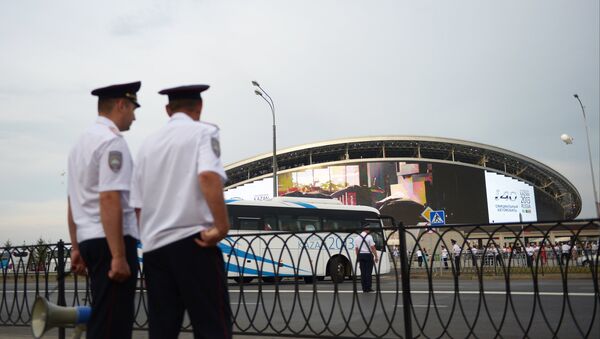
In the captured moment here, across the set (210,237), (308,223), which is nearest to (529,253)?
(210,237)

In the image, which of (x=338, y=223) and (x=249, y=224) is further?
(x=338, y=223)

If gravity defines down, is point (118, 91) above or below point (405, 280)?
above

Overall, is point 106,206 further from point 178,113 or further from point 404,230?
point 404,230

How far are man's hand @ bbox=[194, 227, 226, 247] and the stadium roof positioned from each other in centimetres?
6003

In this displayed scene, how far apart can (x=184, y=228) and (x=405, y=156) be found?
6328 centimetres

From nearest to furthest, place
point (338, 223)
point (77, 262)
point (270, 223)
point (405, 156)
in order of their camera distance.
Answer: point (77, 262) < point (270, 223) < point (338, 223) < point (405, 156)

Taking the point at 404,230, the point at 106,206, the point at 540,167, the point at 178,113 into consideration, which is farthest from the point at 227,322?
the point at 540,167

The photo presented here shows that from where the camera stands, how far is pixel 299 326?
26.3 ft

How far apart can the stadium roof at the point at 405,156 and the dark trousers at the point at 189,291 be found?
5997 cm

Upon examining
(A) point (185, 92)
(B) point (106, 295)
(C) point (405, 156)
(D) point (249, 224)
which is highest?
(C) point (405, 156)

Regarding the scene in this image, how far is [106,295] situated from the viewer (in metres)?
3.09

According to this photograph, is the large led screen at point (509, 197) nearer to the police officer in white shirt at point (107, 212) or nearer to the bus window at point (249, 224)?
the bus window at point (249, 224)

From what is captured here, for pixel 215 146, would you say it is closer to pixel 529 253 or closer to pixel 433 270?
pixel 529 253

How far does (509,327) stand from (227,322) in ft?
19.0
